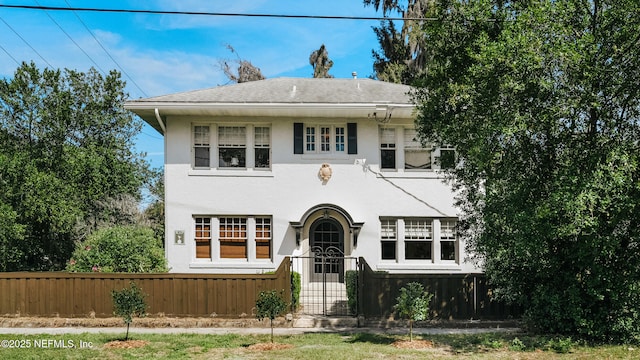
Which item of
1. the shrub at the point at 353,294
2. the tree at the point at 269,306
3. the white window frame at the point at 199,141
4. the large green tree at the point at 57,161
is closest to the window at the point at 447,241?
the shrub at the point at 353,294

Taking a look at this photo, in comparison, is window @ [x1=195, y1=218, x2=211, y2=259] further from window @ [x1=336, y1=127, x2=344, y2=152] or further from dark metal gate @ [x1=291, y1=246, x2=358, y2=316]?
window @ [x1=336, y1=127, x2=344, y2=152]

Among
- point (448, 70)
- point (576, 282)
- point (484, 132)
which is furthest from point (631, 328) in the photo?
Answer: point (448, 70)

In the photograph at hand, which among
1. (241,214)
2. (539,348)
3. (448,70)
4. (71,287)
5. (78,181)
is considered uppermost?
(448,70)

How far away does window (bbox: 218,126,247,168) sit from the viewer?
1759 centimetres

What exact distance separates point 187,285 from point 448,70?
805cm

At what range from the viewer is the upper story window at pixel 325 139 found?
17484mm

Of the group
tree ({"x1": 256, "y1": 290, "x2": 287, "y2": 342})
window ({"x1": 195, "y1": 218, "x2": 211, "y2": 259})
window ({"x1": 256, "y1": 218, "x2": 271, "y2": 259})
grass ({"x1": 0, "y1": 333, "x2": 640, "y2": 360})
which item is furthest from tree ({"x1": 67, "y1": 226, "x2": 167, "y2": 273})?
tree ({"x1": 256, "y1": 290, "x2": 287, "y2": 342})

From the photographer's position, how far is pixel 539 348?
33.9ft

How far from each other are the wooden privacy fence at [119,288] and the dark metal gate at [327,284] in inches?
61.0

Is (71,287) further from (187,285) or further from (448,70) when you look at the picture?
(448,70)

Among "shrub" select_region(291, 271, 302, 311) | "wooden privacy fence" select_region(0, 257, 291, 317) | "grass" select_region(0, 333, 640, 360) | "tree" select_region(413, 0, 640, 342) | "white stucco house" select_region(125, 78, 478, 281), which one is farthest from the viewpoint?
"white stucco house" select_region(125, 78, 478, 281)

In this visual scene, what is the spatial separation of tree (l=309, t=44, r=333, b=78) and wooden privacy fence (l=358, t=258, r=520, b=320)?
85.7 feet

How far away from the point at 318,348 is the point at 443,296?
4512 millimetres

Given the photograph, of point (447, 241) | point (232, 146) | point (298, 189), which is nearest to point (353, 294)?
point (298, 189)
